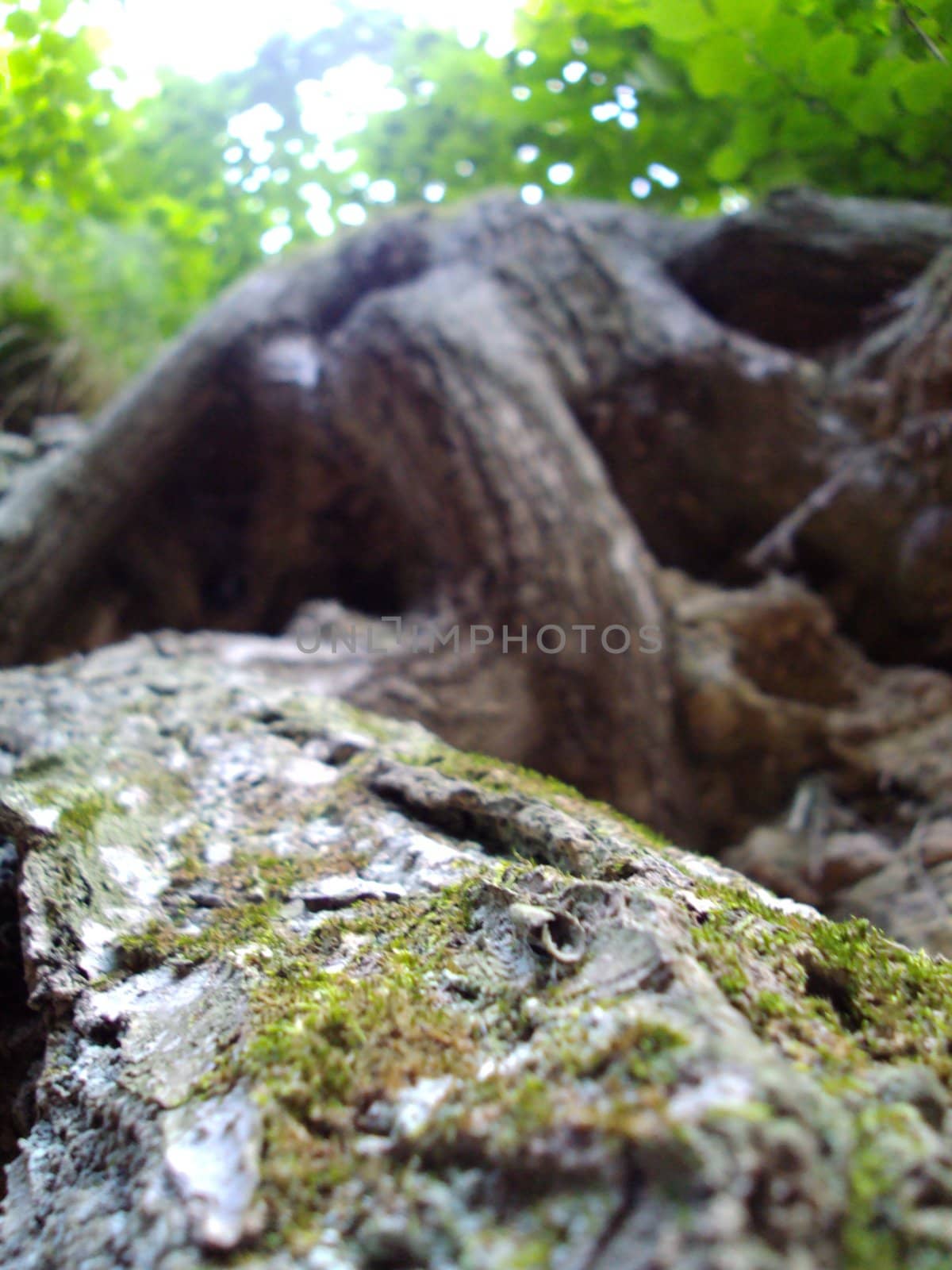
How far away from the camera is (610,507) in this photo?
2.01 m

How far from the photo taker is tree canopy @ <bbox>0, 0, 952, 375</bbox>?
4.23 ft

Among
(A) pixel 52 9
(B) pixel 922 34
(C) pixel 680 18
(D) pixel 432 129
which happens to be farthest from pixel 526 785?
(D) pixel 432 129

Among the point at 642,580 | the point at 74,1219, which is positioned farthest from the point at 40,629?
the point at 74,1219

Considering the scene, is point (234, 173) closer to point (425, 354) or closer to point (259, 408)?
point (259, 408)

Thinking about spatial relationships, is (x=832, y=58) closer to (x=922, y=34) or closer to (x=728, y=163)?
(x=922, y=34)

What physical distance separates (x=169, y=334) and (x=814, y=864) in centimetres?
336

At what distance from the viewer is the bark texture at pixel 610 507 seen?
1816mm

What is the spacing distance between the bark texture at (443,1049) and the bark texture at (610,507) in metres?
0.84

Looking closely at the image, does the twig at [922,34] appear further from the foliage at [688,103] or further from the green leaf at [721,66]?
the green leaf at [721,66]

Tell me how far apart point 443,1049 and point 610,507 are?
1597 millimetres

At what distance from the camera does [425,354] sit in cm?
213

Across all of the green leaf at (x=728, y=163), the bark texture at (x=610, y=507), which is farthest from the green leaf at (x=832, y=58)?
the bark texture at (x=610, y=507)

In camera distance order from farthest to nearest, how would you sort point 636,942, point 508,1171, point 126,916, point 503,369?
point 503,369
point 126,916
point 636,942
point 508,1171

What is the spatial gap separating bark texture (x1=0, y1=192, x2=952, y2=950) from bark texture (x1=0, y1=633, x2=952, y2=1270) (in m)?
0.84
